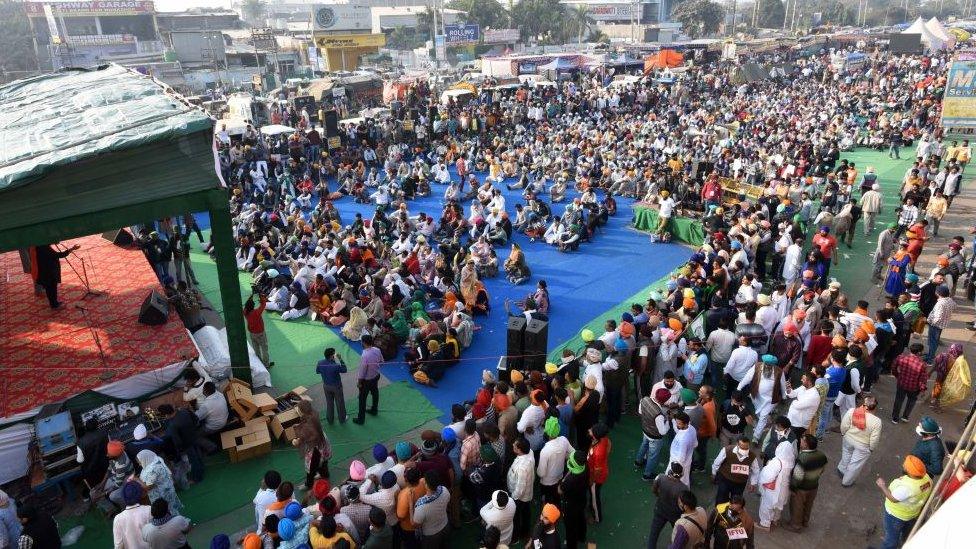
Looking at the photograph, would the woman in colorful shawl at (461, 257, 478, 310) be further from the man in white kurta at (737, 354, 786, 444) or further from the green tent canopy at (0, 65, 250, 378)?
the man in white kurta at (737, 354, 786, 444)

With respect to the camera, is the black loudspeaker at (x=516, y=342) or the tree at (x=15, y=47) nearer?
the black loudspeaker at (x=516, y=342)

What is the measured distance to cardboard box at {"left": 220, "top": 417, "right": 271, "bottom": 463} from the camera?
7.61 meters

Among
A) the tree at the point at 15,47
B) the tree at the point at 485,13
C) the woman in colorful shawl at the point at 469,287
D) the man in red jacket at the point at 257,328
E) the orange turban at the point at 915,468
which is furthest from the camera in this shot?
the tree at the point at 485,13

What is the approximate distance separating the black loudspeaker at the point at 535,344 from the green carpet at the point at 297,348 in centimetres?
313

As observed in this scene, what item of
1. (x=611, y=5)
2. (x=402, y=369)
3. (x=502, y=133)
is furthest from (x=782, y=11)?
(x=402, y=369)

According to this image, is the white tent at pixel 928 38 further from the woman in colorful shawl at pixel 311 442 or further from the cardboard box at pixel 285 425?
the woman in colorful shawl at pixel 311 442

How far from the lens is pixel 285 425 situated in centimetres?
805

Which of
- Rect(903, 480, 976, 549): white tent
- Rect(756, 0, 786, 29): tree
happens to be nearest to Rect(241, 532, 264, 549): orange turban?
Rect(903, 480, 976, 549): white tent

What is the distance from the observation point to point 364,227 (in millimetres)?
14727

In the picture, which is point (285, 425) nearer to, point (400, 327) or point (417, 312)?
point (400, 327)

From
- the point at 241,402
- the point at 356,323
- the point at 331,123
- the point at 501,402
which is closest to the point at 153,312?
the point at 241,402

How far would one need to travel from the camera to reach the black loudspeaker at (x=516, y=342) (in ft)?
27.9

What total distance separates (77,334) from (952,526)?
10489 mm

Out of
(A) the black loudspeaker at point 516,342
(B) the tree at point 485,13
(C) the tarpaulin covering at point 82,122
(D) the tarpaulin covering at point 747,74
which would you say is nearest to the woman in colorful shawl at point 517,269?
(A) the black loudspeaker at point 516,342
